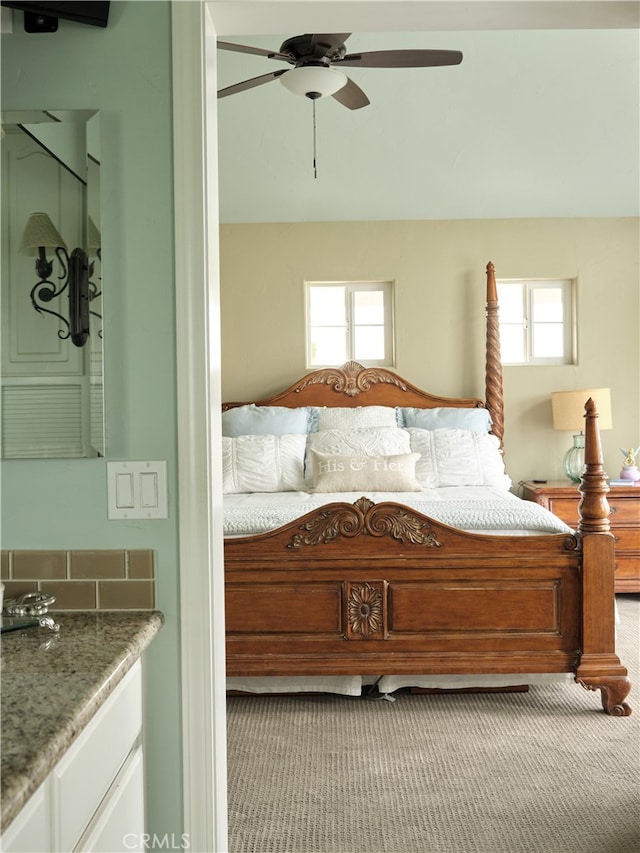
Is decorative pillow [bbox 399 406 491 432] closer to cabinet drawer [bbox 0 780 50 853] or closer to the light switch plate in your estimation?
the light switch plate

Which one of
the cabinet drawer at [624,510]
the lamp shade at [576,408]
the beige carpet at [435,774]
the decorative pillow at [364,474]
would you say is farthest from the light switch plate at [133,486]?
the lamp shade at [576,408]

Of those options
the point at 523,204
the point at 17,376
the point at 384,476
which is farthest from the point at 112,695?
the point at 523,204

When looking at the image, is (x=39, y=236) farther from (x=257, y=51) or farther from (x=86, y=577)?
(x=257, y=51)

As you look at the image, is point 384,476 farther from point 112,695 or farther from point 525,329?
point 112,695

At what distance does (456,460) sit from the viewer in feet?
15.6

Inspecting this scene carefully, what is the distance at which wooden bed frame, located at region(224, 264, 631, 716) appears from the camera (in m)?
3.18

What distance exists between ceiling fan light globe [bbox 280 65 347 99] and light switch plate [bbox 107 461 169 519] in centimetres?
199

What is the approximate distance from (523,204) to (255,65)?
7.66 ft

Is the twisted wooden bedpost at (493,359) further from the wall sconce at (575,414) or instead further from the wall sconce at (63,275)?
the wall sconce at (63,275)

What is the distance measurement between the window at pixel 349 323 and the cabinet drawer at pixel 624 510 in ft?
5.81

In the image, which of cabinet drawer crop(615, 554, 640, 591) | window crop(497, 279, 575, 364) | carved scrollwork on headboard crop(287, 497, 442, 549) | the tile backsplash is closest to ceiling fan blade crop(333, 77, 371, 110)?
carved scrollwork on headboard crop(287, 497, 442, 549)

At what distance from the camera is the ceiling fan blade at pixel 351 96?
3260mm

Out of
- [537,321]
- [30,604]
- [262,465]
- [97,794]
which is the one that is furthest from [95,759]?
[537,321]

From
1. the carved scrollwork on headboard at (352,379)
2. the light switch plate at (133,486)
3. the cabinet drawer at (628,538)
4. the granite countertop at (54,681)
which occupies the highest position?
the carved scrollwork on headboard at (352,379)
